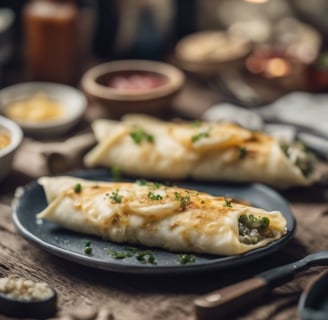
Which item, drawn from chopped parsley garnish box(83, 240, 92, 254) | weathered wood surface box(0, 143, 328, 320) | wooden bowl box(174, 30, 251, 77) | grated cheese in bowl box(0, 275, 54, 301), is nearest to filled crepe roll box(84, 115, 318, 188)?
weathered wood surface box(0, 143, 328, 320)

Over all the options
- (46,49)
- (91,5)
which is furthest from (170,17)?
(46,49)

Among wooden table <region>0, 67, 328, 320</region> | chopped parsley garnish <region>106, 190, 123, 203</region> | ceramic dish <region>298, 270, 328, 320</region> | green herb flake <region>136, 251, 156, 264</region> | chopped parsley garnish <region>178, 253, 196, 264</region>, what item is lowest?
wooden table <region>0, 67, 328, 320</region>

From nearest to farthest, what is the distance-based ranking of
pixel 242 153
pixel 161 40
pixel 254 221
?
pixel 254 221, pixel 242 153, pixel 161 40

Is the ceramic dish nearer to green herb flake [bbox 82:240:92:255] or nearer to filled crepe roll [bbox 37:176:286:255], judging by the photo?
filled crepe roll [bbox 37:176:286:255]

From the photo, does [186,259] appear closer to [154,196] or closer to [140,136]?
[154,196]

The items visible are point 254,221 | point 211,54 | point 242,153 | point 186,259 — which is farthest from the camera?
point 211,54


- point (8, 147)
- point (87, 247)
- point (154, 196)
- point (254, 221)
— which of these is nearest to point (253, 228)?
point (254, 221)
